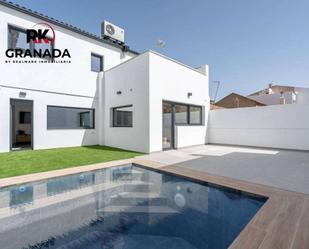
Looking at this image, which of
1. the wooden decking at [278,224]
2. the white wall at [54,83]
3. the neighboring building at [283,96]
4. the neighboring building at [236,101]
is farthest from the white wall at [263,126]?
the neighboring building at [236,101]

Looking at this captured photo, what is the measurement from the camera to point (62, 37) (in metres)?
9.77

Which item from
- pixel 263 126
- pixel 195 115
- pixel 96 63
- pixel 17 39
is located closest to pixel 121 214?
pixel 195 115

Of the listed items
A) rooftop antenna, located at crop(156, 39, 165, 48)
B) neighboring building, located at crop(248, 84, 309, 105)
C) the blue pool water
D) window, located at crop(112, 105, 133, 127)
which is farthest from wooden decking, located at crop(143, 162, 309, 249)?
neighboring building, located at crop(248, 84, 309, 105)

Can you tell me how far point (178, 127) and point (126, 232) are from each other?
7.27m

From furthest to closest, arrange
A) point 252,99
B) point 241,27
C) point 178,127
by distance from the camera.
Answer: point 252,99, point 178,127, point 241,27

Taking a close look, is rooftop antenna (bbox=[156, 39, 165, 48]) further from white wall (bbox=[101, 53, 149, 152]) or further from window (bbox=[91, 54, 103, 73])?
window (bbox=[91, 54, 103, 73])

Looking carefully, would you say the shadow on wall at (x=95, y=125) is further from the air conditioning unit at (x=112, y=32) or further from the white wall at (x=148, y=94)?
the air conditioning unit at (x=112, y=32)

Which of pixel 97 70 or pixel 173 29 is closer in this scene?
pixel 173 29

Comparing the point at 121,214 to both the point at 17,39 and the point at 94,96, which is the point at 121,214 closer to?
the point at 94,96

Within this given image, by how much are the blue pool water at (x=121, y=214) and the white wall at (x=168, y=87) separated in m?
4.00

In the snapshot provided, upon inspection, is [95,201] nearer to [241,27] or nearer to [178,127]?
[178,127]

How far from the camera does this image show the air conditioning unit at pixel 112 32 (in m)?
12.2

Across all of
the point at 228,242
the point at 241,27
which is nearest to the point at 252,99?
the point at 241,27

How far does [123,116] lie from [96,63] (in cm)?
423
